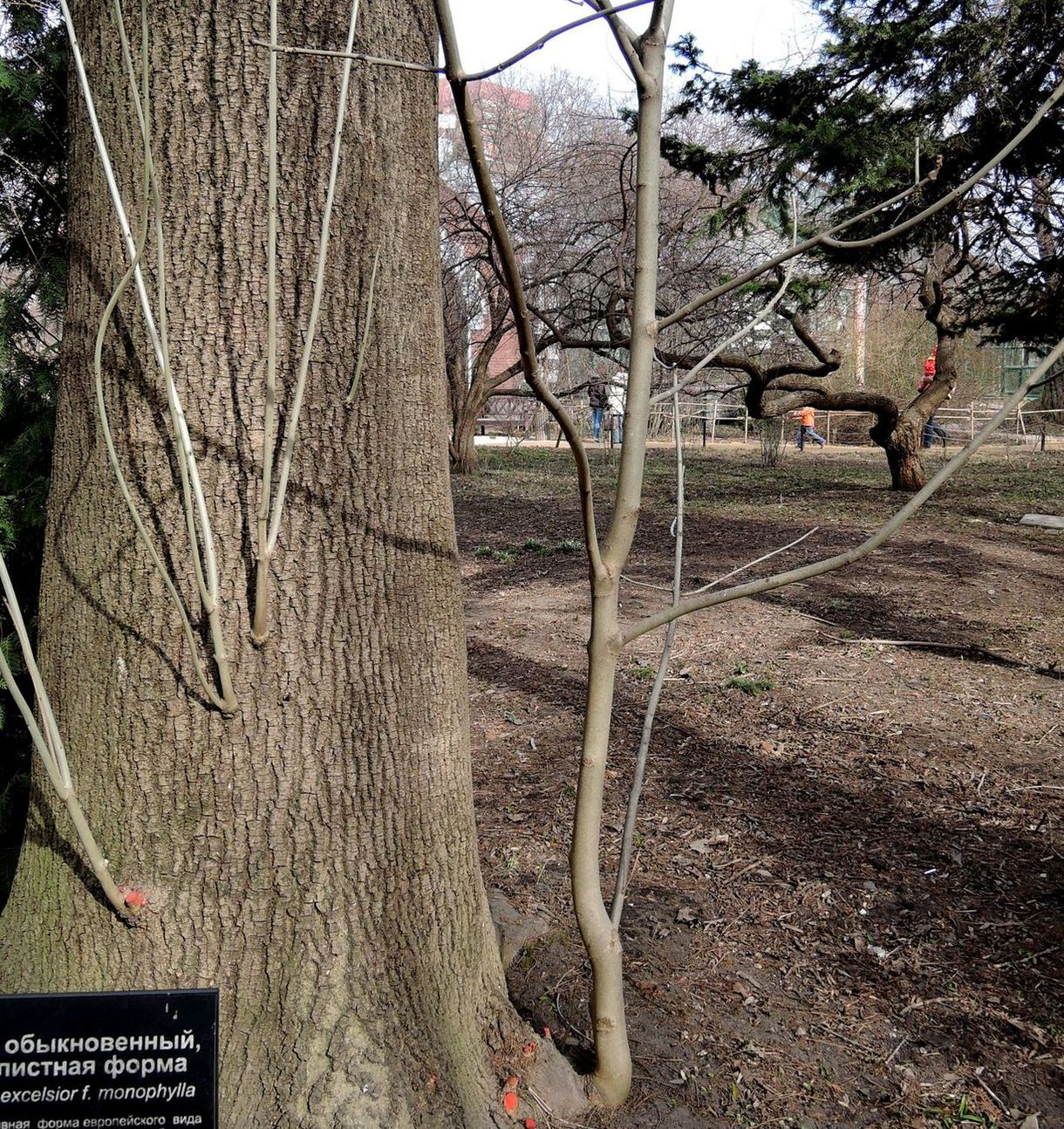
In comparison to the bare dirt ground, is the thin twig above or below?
above

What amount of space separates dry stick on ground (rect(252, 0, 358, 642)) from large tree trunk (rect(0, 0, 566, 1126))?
3cm

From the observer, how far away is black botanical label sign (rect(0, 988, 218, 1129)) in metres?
1.35

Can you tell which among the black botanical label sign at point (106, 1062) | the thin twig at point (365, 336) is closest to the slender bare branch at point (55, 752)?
the black botanical label sign at point (106, 1062)

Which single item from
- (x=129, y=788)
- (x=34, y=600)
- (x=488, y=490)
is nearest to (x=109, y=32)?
(x=129, y=788)

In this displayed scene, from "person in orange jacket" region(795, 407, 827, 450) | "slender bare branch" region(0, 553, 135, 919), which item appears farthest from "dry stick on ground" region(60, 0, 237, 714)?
"person in orange jacket" region(795, 407, 827, 450)

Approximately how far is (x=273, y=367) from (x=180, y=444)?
173mm

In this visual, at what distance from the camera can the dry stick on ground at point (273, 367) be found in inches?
52.7

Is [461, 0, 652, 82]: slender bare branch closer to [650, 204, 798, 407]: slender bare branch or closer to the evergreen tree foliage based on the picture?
[650, 204, 798, 407]: slender bare branch

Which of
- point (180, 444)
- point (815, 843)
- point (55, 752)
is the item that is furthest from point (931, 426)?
point (55, 752)

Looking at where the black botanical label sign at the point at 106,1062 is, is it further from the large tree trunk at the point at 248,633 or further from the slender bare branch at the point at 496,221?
the slender bare branch at the point at 496,221

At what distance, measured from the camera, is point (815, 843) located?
284cm

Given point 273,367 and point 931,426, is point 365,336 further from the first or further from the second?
point 931,426

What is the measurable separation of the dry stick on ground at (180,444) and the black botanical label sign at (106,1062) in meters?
0.44

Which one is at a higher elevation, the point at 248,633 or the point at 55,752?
the point at 248,633
